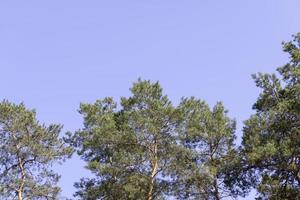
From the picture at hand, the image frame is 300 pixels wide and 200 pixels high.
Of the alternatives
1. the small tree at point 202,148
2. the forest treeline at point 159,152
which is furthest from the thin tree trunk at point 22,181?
the small tree at point 202,148

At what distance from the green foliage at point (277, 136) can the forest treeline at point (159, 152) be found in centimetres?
5

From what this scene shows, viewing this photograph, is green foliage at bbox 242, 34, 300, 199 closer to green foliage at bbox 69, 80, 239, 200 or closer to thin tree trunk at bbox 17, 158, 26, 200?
green foliage at bbox 69, 80, 239, 200

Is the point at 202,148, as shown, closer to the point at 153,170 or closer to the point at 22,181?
the point at 153,170

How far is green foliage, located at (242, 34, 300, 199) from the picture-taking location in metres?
23.6

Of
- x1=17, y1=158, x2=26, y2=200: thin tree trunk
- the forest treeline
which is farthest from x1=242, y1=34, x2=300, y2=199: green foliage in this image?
x1=17, y1=158, x2=26, y2=200: thin tree trunk

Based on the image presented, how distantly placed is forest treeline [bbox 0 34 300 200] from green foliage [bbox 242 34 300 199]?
0.17 feet

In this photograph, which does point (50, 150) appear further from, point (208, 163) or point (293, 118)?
point (293, 118)

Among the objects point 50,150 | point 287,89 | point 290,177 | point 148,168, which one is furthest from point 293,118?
point 50,150

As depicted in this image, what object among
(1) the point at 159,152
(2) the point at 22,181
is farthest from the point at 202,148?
(2) the point at 22,181

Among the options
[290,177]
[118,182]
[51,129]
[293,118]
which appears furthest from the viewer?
[51,129]

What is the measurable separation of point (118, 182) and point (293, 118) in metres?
9.92

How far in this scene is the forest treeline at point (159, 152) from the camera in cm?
2625

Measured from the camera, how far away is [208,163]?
28.6 metres

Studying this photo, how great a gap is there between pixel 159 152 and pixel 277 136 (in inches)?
259
